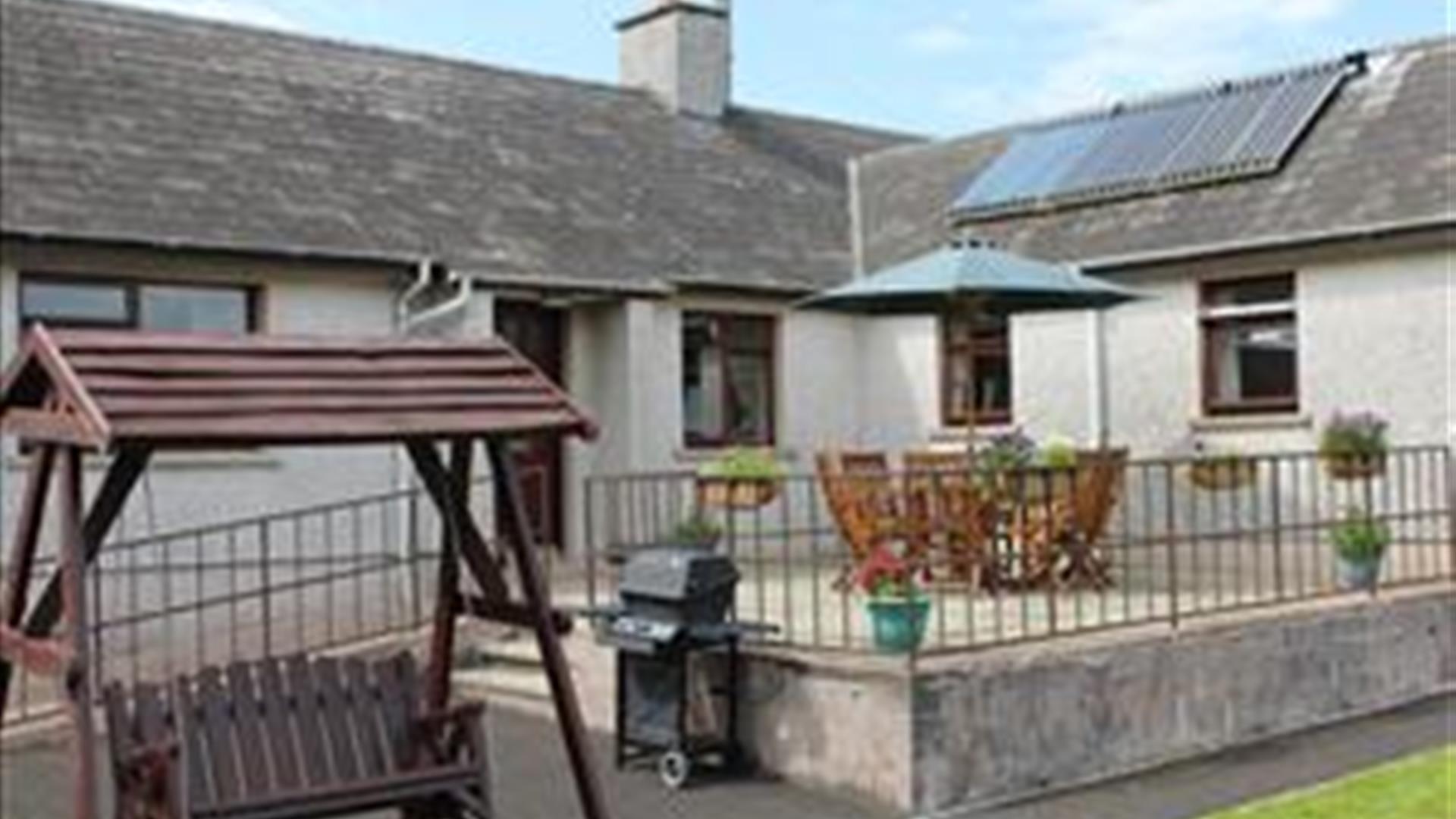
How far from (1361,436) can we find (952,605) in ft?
13.6

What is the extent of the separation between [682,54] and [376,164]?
6069 mm

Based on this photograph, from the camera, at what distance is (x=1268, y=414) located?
1800 centimetres

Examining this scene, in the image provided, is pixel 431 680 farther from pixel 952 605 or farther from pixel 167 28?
pixel 167 28

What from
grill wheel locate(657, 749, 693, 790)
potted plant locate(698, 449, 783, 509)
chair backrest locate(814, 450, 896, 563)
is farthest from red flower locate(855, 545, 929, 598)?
potted plant locate(698, 449, 783, 509)

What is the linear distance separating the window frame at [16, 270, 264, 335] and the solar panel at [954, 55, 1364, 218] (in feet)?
26.5

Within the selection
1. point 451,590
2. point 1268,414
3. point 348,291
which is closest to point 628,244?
point 348,291

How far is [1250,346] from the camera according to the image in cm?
1820

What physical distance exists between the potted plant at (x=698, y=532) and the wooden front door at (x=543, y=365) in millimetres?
4926

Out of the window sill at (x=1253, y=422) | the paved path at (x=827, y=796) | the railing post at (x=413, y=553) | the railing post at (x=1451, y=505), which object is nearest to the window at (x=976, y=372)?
the window sill at (x=1253, y=422)

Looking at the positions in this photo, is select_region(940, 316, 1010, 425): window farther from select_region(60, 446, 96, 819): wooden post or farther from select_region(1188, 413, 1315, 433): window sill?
select_region(60, 446, 96, 819): wooden post

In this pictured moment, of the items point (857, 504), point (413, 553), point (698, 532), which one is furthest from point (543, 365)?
point (698, 532)

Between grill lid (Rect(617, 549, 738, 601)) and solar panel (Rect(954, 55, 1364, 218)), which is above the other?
solar panel (Rect(954, 55, 1364, 218))

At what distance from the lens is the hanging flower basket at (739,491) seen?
530 inches

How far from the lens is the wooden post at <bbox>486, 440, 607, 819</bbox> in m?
7.96
